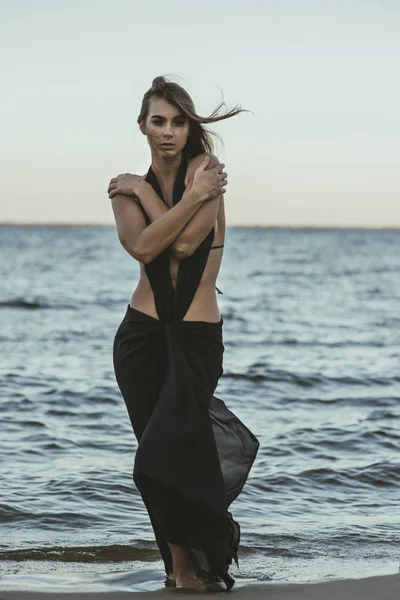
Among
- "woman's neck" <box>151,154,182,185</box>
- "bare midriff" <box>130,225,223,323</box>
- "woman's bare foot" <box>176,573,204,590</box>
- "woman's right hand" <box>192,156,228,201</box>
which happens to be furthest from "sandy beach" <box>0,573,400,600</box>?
"woman's neck" <box>151,154,182,185</box>

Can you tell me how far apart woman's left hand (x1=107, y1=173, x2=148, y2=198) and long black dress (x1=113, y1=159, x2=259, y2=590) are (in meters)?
0.08

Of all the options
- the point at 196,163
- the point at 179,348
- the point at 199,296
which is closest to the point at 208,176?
the point at 196,163

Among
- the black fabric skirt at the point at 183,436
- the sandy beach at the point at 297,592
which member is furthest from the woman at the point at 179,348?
the sandy beach at the point at 297,592

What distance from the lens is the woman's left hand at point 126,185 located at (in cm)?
417

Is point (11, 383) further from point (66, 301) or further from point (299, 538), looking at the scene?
point (66, 301)

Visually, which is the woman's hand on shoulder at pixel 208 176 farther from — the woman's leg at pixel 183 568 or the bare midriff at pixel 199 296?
the woman's leg at pixel 183 568

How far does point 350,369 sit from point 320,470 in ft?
19.4

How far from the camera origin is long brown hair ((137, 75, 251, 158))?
4.12 metres

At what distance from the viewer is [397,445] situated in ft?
27.1

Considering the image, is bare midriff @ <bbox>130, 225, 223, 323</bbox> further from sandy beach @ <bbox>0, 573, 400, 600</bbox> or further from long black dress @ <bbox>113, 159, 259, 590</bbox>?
sandy beach @ <bbox>0, 573, 400, 600</bbox>

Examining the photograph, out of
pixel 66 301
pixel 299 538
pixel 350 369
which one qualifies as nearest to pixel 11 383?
pixel 350 369

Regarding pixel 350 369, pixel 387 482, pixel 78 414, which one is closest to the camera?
pixel 387 482

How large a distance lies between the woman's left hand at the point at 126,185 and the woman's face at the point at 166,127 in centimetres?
15

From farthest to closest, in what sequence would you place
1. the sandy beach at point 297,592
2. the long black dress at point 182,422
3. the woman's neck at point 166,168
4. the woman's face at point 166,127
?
the woman's neck at point 166,168 → the woman's face at point 166,127 → the long black dress at point 182,422 → the sandy beach at point 297,592
